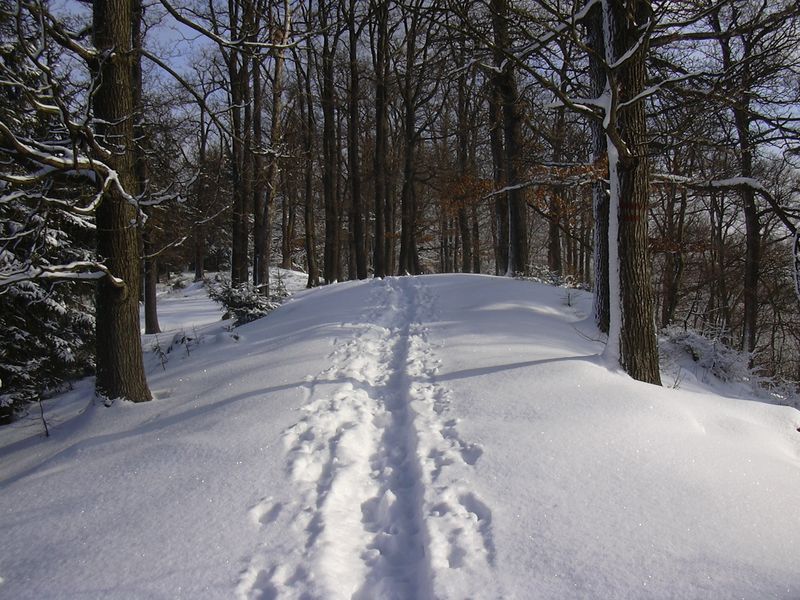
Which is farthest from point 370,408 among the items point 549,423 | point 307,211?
point 307,211

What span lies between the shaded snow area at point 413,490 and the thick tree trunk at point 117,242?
0.47m

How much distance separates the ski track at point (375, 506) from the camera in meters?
2.63

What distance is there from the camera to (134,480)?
12.5 ft

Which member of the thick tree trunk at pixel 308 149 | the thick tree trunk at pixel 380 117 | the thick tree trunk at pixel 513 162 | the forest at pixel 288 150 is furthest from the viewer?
the thick tree trunk at pixel 308 149

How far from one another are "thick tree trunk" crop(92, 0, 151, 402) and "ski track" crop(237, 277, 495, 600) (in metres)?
2.23

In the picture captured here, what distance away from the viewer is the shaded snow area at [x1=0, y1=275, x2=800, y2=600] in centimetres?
262

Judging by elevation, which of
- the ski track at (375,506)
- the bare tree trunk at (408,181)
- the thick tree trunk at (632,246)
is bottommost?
the ski track at (375,506)

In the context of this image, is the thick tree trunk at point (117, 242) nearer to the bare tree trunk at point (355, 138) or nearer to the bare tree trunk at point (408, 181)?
the bare tree trunk at point (355, 138)

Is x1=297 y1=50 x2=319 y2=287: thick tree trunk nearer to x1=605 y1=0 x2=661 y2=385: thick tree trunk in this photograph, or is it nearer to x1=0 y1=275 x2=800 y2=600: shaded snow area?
x1=605 y1=0 x2=661 y2=385: thick tree trunk

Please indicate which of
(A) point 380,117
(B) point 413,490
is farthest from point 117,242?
(A) point 380,117

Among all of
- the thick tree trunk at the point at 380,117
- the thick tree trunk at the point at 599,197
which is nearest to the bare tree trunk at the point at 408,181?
the thick tree trunk at the point at 380,117

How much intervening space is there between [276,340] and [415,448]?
4804 mm

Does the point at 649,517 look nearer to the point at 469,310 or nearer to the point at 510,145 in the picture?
the point at 469,310

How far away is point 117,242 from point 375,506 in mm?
4421
